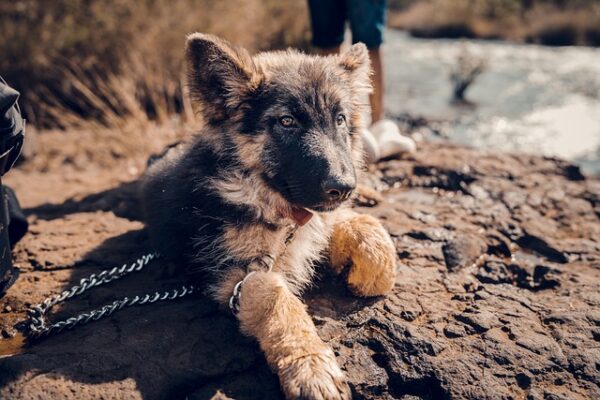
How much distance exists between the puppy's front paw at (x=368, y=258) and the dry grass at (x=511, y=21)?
1634cm

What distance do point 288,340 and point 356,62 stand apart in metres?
2.13

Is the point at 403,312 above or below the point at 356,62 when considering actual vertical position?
below

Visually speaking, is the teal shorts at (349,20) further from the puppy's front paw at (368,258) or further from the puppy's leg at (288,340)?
the puppy's leg at (288,340)

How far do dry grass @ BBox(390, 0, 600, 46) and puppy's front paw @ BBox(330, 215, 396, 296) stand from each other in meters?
16.3

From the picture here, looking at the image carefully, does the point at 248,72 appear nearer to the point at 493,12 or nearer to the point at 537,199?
Answer: the point at 537,199

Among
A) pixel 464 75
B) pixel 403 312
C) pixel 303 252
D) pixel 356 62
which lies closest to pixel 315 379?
pixel 403 312

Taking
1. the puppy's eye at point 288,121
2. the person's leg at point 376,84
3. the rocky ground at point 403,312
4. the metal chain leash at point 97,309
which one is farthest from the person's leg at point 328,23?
the metal chain leash at point 97,309

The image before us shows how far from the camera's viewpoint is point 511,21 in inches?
730

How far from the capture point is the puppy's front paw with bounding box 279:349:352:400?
2619 millimetres

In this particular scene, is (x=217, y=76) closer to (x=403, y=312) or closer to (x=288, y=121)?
(x=288, y=121)

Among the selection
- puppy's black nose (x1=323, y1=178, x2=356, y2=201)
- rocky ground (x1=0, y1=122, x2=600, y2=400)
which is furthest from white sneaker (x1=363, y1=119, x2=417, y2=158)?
puppy's black nose (x1=323, y1=178, x2=356, y2=201)

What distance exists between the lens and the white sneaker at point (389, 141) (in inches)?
240

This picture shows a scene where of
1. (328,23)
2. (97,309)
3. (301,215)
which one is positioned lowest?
(97,309)

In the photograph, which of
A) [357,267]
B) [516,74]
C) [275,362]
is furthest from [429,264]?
[516,74]
